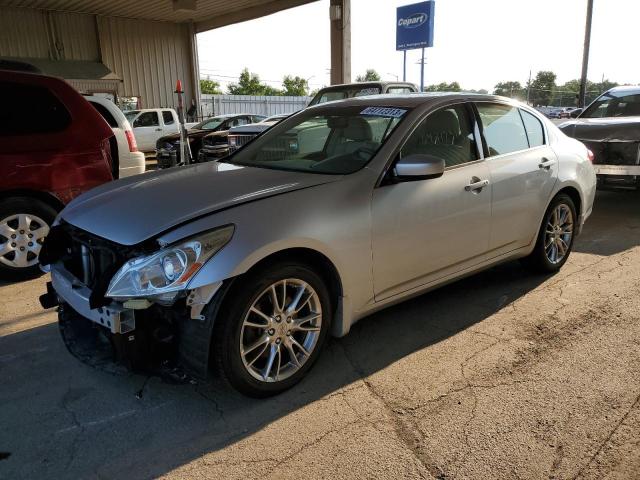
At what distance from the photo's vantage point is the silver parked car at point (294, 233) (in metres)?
2.52

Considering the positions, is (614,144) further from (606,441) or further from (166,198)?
(166,198)

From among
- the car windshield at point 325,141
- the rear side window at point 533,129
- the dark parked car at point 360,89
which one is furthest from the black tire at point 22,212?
the dark parked car at point 360,89

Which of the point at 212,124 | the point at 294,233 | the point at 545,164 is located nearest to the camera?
the point at 294,233

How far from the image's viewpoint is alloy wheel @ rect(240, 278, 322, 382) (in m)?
2.75

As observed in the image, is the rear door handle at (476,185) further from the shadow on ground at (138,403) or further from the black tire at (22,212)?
the black tire at (22,212)

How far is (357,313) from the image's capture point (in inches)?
125

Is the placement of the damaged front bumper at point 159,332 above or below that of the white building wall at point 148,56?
below

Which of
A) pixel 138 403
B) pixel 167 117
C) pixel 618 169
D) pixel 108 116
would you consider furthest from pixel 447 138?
pixel 167 117

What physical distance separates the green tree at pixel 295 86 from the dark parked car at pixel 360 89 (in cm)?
5308

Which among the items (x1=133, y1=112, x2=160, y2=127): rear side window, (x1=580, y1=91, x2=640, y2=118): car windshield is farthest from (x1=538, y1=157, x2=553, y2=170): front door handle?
(x1=133, y1=112, x2=160, y2=127): rear side window

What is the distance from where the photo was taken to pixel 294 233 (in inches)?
107

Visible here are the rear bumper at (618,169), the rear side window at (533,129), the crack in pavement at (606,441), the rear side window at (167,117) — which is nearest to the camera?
the crack in pavement at (606,441)

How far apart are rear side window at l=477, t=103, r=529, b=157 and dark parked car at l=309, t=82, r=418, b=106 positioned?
15.3 feet

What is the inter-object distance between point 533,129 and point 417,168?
76.7 inches
